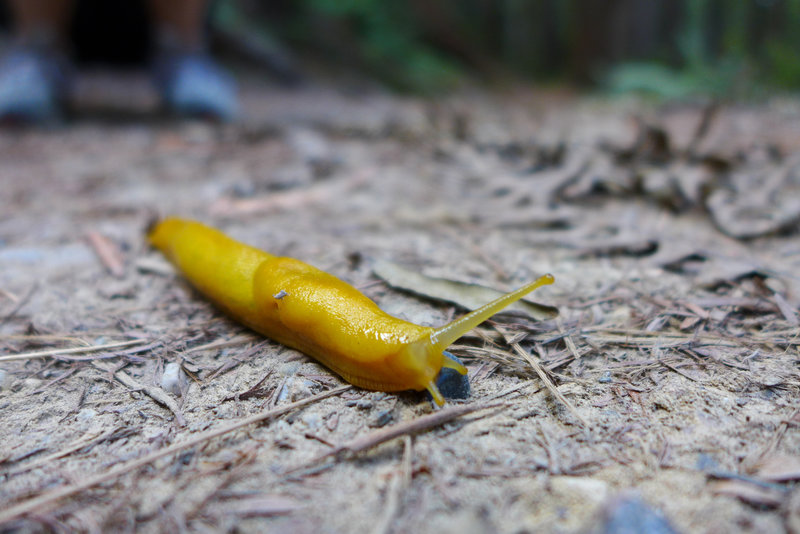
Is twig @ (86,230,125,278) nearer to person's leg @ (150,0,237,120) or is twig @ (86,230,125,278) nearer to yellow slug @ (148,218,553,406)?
yellow slug @ (148,218,553,406)

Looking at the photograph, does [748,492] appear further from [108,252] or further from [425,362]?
[108,252]

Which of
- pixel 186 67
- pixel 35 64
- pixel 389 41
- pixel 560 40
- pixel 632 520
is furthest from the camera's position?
pixel 560 40

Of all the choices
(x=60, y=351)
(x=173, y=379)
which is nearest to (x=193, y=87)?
(x=60, y=351)

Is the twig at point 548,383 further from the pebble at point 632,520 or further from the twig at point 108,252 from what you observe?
the twig at point 108,252

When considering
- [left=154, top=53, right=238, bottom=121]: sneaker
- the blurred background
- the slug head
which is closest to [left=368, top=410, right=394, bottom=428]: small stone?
the slug head

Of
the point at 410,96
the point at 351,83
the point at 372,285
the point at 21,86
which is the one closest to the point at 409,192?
the point at 372,285

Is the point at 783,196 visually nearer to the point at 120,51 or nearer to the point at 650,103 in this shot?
the point at 650,103

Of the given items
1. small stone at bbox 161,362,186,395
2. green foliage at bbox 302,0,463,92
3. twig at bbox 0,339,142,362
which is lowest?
twig at bbox 0,339,142,362
